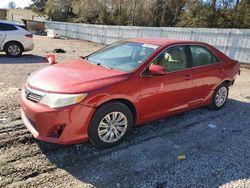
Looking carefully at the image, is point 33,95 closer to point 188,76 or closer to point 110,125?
point 110,125

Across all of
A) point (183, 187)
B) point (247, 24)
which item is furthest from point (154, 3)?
point (183, 187)

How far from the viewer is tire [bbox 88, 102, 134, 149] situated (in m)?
3.77

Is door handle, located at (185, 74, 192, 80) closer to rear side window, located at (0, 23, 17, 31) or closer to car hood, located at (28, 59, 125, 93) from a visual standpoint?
car hood, located at (28, 59, 125, 93)

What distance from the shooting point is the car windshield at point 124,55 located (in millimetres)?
4410

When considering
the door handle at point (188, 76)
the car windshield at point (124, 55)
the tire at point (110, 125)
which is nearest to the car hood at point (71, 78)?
the car windshield at point (124, 55)

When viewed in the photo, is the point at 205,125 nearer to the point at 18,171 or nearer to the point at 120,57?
the point at 120,57

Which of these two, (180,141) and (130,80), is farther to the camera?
(180,141)

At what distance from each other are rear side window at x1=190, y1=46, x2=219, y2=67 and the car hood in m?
1.80

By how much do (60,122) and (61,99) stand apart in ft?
0.97

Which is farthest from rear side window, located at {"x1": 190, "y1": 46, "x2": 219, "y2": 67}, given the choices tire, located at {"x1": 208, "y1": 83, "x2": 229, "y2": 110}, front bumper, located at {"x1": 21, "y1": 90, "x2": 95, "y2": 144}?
front bumper, located at {"x1": 21, "y1": 90, "x2": 95, "y2": 144}

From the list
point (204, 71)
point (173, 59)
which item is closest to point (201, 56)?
point (204, 71)

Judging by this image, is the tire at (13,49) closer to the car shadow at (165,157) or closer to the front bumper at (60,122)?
the car shadow at (165,157)

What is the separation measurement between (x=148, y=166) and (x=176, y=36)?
44.6 ft

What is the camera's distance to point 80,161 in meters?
3.66
